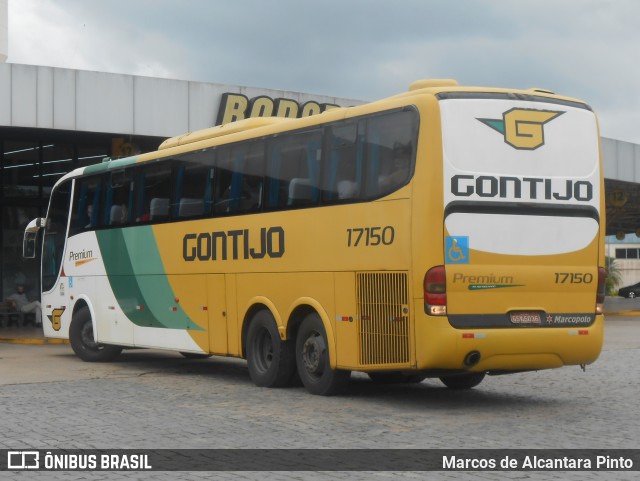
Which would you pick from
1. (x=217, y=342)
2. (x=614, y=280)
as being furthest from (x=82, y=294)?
(x=614, y=280)

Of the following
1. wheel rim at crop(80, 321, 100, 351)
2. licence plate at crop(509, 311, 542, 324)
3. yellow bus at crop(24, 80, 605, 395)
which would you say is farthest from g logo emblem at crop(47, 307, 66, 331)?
licence plate at crop(509, 311, 542, 324)

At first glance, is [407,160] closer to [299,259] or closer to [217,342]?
[299,259]

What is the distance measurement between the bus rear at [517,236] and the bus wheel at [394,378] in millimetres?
1563

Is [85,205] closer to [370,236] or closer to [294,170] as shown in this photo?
[294,170]

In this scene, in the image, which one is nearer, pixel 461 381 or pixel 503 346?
pixel 503 346

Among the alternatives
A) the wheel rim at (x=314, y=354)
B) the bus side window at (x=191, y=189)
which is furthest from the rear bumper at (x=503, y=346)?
the bus side window at (x=191, y=189)

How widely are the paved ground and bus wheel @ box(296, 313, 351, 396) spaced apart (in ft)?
0.72

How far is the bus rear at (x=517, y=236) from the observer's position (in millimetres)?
12000

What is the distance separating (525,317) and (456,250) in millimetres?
1114

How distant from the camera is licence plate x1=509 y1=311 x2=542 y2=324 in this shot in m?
12.2

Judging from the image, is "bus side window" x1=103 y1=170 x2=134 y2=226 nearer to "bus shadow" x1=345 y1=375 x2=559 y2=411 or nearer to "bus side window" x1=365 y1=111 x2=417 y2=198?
"bus shadow" x1=345 y1=375 x2=559 y2=411

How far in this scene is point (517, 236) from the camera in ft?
40.4

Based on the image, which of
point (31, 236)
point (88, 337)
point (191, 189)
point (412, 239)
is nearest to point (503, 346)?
point (412, 239)

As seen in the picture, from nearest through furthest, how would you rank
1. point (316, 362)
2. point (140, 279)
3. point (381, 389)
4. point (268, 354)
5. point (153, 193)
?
point (316, 362)
point (381, 389)
point (268, 354)
point (153, 193)
point (140, 279)
